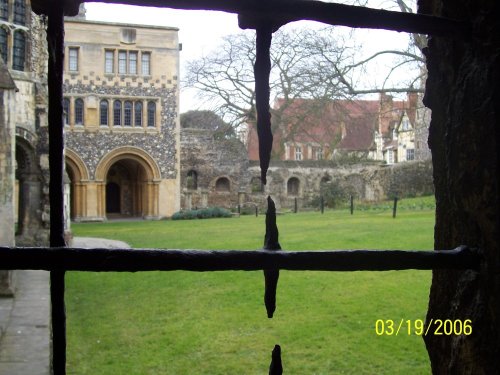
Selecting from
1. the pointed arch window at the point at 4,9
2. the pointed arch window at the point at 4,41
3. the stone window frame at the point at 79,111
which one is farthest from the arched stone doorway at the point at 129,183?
the pointed arch window at the point at 4,41

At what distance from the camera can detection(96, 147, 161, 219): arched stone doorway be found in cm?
2334

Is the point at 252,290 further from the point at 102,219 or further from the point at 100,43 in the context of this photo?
the point at 100,43

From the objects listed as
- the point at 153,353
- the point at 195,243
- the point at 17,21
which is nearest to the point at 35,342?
the point at 153,353

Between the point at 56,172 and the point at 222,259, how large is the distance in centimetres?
28

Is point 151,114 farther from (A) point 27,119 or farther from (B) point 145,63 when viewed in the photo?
(A) point 27,119

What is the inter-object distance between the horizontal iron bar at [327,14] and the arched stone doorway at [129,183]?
75.6ft

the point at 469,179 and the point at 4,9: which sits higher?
the point at 4,9

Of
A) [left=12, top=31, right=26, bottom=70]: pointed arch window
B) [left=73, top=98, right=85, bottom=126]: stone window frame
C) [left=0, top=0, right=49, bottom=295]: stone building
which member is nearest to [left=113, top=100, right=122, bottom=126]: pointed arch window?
[left=73, top=98, right=85, bottom=126]: stone window frame

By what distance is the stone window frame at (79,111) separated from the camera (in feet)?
76.5

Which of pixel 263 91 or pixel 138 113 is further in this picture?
pixel 138 113

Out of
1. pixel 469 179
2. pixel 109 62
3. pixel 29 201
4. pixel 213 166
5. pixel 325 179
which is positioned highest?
pixel 109 62

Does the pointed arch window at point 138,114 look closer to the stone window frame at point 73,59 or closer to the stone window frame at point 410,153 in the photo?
the stone window frame at point 73,59

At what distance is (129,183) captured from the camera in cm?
2698

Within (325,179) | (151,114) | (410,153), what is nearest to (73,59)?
(151,114)
